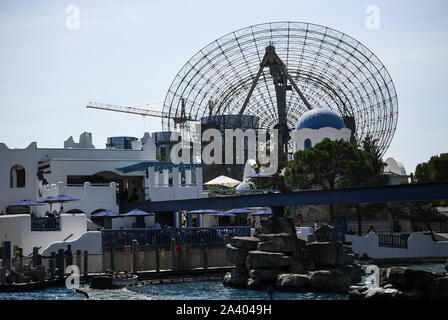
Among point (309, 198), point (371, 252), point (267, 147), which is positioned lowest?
point (371, 252)

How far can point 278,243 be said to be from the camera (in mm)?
40562

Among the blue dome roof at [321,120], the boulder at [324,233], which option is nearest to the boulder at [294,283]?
the boulder at [324,233]

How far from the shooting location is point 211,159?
108 metres

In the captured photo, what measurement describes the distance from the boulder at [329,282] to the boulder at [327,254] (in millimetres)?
2555

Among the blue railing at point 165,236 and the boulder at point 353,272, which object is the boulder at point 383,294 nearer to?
the boulder at point 353,272

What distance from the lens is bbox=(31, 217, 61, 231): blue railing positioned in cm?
4741

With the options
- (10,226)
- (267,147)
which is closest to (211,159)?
(267,147)

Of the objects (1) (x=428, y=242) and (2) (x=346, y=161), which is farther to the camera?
(2) (x=346, y=161)

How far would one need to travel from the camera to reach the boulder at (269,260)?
3962 centimetres

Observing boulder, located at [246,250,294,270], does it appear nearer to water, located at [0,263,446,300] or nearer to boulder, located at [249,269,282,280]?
boulder, located at [249,269,282,280]

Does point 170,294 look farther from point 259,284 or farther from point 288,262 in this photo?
point 288,262

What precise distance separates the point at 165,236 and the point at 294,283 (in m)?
12.4
